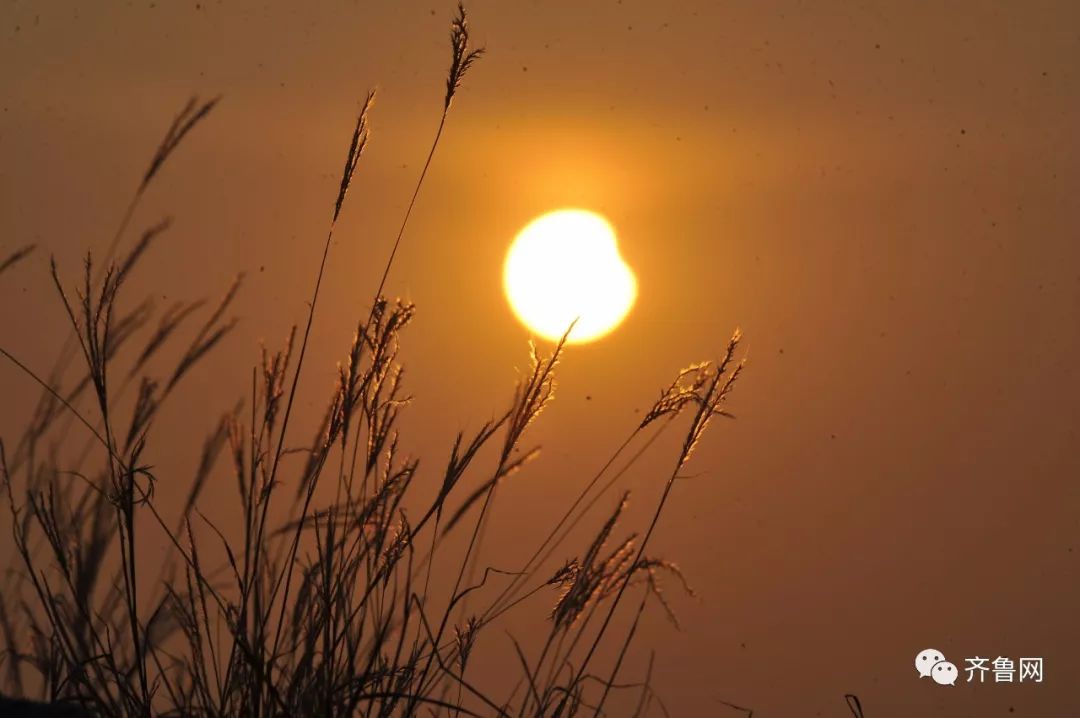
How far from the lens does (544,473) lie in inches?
59.5

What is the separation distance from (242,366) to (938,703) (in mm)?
1133

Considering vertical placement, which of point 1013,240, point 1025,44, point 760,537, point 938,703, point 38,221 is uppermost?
point 1025,44

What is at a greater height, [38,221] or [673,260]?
[673,260]

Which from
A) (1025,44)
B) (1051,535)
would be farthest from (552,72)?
(1051,535)

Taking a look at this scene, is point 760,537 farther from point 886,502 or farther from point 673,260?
point 673,260

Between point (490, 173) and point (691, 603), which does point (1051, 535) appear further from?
point (490, 173)

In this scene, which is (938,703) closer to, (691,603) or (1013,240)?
(691,603)

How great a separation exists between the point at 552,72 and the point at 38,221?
2.59ft

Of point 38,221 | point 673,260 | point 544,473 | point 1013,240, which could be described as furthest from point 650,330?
point 38,221

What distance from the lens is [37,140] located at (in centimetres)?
151

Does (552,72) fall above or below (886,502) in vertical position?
above

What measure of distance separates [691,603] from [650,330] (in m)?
0.41

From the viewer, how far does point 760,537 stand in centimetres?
151

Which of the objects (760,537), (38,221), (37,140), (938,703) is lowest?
(938,703)
